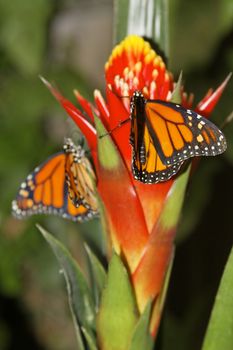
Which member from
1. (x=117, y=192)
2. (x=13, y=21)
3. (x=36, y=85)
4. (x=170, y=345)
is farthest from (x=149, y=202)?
(x=13, y=21)

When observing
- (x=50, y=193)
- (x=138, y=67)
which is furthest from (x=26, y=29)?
(x=138, y=67)

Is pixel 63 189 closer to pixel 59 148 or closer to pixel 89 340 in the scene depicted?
pixel 89 340

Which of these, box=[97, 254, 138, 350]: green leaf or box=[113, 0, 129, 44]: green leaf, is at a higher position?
box=[113, 0, 129, 44]: green leaf

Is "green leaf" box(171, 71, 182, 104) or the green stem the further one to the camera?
the green stem

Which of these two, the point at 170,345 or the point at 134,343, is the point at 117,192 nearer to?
the point at 134,343

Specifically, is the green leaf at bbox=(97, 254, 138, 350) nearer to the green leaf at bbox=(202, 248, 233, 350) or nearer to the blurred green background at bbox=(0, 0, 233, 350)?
the green leaf at bbox=(202, 248, 233, 350)

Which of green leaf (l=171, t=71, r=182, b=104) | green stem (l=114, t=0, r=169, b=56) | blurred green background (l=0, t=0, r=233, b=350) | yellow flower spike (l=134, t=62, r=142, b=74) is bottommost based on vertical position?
blurred green background (l=0, t=0, r=233, b=350)

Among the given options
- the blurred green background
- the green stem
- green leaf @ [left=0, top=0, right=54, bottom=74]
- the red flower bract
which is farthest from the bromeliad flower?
green leaf @ [left=0, top=0, right=54, bottom=74]
